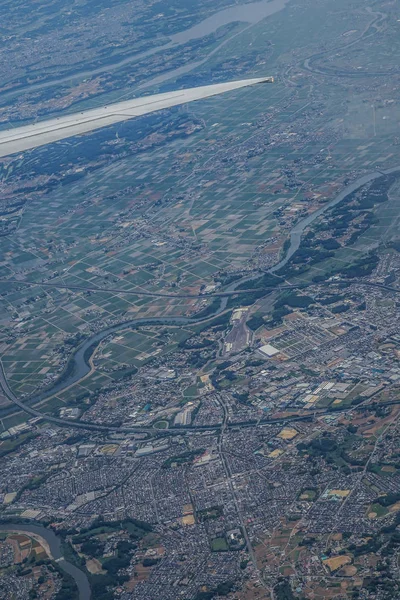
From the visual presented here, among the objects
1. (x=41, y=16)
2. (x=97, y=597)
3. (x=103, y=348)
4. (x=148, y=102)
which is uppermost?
(x=148, y=102)

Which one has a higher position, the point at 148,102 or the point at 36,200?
the point at 148,102

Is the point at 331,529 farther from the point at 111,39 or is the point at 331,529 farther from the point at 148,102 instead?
the point at 111,39

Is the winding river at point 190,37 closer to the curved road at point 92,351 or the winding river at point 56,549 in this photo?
the curved road at point 92,351

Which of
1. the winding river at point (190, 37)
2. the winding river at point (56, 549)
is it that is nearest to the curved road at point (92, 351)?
Result: the winding river at point (56, 549)

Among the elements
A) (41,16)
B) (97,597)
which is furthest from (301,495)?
(41,16)

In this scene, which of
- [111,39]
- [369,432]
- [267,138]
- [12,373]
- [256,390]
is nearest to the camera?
[369,432]

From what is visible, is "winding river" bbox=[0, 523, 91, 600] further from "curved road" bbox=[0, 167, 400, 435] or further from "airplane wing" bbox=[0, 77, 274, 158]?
"airplane wing" bbox=[0, 77, 274, 158]
